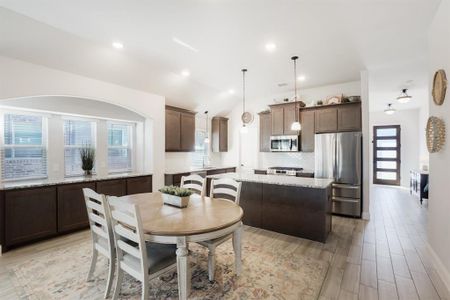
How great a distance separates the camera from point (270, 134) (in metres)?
5.90

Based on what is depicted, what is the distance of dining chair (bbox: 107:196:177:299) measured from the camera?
65.4 inches

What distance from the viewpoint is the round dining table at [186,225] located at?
173cm

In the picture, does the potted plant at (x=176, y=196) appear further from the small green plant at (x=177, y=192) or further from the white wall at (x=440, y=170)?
the white wall at (x=440, y=170)

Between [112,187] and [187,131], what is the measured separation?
237 cm

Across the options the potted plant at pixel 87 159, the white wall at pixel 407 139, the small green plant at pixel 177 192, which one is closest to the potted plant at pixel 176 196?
the small green plant at pixel 177 192

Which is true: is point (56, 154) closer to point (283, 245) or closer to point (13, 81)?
point (13, 81)

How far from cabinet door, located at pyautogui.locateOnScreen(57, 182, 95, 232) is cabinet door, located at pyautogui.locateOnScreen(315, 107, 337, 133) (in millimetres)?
4866

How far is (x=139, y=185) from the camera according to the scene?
446 centimetres

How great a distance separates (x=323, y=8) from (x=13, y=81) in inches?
160

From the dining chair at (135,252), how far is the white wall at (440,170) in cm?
278

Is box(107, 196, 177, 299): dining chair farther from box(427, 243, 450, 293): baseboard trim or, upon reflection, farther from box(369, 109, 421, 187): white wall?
box(369, 109, 421, 187): white wall

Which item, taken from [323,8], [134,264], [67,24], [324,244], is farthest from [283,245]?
[67,24]

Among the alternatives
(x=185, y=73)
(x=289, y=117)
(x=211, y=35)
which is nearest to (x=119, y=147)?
(x=185, y=73)

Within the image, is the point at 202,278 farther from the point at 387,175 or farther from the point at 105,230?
the point at 387,175
